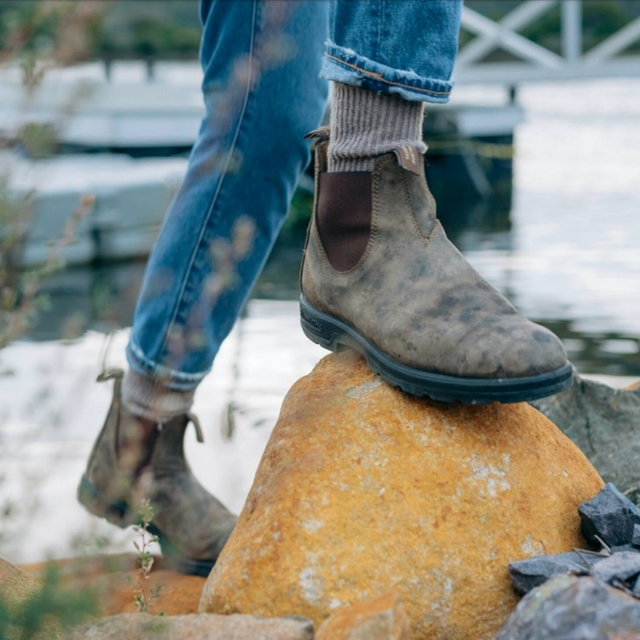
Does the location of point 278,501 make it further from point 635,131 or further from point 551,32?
point 551,32

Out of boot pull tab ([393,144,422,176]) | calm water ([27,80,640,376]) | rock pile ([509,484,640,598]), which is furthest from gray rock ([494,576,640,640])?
boot pull tab ([393,144,422,176])

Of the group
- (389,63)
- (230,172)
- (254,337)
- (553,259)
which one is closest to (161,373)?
(230,172)

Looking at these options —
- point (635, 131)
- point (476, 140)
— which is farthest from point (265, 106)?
point (635, 131)

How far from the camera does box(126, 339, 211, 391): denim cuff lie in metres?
2.04

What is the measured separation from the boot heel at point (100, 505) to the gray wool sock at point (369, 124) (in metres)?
0.90

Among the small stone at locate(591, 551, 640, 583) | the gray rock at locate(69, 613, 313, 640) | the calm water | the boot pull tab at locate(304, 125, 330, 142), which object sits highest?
the boot pull tab at locate(304, 125, 330, 142)

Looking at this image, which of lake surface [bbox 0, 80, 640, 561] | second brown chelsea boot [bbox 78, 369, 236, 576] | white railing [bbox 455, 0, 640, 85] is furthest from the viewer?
white railing [bbox 455, 0, 640, 85]

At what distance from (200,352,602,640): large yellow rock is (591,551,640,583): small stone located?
0.17m

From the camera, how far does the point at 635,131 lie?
47.9ft

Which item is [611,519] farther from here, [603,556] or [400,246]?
[400,246]

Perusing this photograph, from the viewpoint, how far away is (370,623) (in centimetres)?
129

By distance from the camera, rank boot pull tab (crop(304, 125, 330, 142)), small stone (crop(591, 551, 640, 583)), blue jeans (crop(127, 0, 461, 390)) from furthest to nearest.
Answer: blue jeans (crop(127, 0, 461, 390)), boot pull tab (crop(304, 125, 330, 142)), small stone (crop(591, 551, 640, 583))

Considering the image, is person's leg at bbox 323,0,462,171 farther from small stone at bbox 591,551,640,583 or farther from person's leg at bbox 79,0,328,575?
small stone at bbox 591,551,640,583

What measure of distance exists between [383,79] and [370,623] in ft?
2.81
